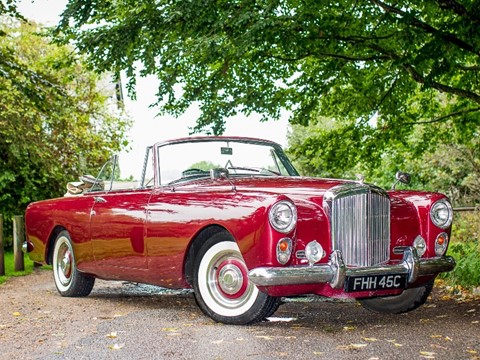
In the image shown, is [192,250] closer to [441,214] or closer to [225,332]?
[225,332]

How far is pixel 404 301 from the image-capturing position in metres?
7.27

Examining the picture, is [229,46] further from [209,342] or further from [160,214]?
[209,342]

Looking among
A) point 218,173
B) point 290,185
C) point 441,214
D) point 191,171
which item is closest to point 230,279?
point 290,185

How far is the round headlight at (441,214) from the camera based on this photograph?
22.5ft

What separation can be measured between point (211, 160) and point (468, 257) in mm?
4758

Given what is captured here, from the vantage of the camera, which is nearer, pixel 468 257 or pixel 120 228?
pixel 120 228

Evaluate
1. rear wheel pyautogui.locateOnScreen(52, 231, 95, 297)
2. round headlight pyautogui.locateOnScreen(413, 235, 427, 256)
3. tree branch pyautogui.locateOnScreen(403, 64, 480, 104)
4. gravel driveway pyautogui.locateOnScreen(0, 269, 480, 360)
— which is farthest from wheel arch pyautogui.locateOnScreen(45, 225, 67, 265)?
tree branch pyautogui.locateOnScreen(403, 64, 480, 104)

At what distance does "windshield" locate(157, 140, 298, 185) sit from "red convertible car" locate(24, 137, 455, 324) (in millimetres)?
11

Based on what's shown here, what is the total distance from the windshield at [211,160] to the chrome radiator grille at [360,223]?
1.54 m

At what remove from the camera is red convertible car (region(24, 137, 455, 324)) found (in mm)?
6016

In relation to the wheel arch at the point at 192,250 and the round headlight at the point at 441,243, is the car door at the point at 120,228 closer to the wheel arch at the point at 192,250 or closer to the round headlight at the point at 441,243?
the wheel arch at the point at 192,250

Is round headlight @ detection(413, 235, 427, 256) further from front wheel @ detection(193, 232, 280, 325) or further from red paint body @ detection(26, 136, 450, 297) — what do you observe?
front wheel @ detection(193, 232, 280, 325)

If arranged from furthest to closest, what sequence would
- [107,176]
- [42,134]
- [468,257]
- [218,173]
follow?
[42,134] < [468,257] < [107,176] < [218,173]

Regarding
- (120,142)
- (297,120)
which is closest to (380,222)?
(297,120)
